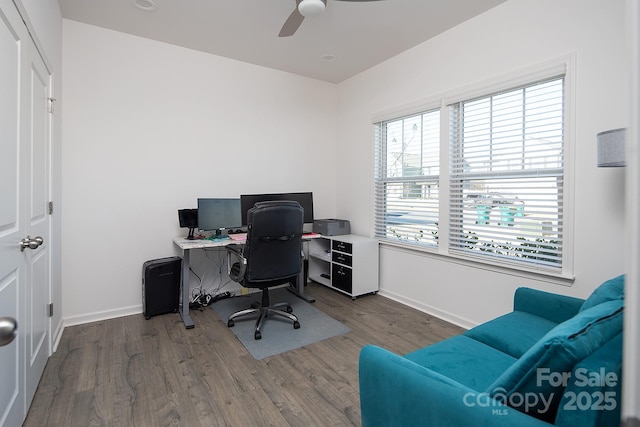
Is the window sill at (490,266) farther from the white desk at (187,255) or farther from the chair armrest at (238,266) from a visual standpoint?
the chair armrest at (238,266)

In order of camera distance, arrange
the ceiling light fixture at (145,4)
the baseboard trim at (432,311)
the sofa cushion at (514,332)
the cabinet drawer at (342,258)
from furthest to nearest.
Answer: the cabinet drawer at (342,258), the baseboard trim at (432,311), the ceiling light fixture at (145,4), the sofa cushion at (514,332)

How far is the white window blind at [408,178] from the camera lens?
3.31 m

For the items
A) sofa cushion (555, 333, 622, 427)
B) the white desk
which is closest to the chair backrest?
the white desk

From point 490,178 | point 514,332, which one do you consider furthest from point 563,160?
point 514,332

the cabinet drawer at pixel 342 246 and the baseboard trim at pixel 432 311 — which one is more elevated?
the cabinet drawer at pixel 342 246

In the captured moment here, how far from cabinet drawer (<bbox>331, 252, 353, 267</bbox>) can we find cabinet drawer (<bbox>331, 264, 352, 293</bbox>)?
0.20 ft

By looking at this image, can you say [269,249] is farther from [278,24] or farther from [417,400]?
[278,24]

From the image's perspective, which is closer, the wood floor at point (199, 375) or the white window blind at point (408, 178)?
the wood floor at point (199, 375)

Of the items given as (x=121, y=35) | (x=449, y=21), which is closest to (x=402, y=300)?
(x=449, y=21)

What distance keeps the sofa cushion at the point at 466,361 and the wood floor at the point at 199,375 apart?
594 millimetres

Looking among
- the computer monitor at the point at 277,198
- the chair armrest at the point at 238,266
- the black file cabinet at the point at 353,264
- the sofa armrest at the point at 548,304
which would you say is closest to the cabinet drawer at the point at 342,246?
the black file cabinet at the point at 353,264

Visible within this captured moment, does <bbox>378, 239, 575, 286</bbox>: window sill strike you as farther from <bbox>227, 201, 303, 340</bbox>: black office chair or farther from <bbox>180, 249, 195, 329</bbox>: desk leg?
<bbox>180, 249, 195, 329</bbox>: desk leg

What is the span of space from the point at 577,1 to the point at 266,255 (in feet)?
9.70

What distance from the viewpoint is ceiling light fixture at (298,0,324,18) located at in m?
2.19
